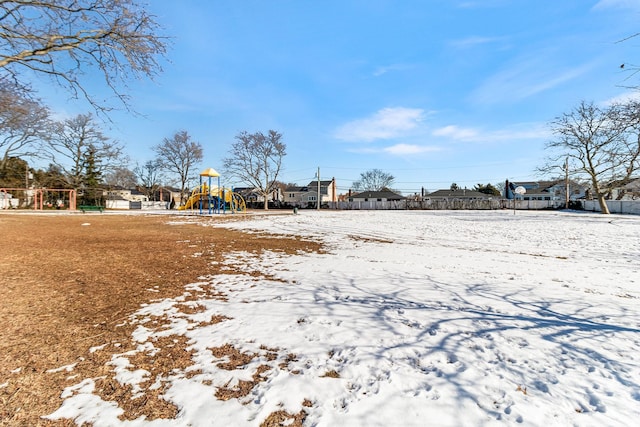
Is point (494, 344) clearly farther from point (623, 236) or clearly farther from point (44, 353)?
point (623, 236)

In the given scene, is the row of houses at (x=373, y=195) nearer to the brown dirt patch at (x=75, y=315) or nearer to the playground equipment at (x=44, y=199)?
the playground equipment at (x=44, y=199)

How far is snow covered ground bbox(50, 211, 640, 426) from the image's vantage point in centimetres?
204

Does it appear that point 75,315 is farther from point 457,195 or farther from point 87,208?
point 457,195

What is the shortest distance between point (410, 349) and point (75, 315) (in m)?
3.98

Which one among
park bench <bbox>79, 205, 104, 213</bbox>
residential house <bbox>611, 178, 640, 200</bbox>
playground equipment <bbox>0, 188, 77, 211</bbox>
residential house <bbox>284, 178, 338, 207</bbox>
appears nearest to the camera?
park bench <bbox>79, 205, 104, 213</bbox>

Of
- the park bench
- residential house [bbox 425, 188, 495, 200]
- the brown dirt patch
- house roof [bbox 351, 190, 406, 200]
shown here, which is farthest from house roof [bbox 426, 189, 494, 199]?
the brown dirt patch

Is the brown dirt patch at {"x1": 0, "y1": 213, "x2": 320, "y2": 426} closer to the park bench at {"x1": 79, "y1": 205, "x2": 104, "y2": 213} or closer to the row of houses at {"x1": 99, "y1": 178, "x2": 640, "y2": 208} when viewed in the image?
the park bench at {"x1": 79, "y1": 205, "x2": 104, "y2": 213}

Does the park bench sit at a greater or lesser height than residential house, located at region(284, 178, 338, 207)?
lesser

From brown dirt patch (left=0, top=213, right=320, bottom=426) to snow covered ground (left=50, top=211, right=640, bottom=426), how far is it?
148 mm

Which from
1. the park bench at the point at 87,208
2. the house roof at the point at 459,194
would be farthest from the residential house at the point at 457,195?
the park bench at the point at 87,208

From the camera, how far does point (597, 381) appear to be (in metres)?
2.39

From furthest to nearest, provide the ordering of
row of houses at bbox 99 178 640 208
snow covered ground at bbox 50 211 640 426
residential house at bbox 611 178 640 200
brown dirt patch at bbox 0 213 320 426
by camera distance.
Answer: row of houses at bbox 99 178 640 208 < residential house at bbox 611 178 640 200 < brown dirt patch at bbox 0 213 320 426 < snow covered ground at bbox 50 211 640 426

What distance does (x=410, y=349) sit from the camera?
286 cm

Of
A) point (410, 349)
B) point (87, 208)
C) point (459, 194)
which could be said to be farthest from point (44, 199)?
point (459, 194)
